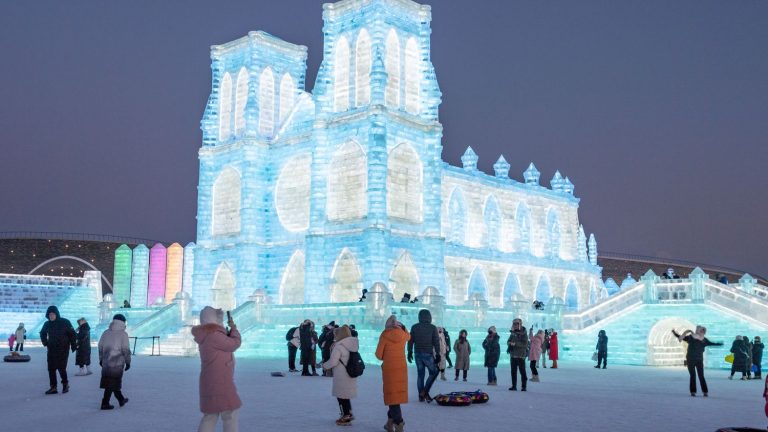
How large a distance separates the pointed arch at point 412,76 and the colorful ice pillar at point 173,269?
17373 millimetres

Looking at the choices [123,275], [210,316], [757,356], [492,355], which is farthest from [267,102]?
[210,316]

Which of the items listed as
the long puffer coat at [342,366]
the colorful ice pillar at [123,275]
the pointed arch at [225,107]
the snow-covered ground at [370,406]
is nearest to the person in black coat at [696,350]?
the snow-covered ground at [370,406]

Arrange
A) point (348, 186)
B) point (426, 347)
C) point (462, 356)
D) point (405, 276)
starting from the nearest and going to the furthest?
point (426, 347) → point (462, 356) → point (405, 276) → point (348, 186)

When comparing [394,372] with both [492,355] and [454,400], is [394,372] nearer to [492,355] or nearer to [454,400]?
[454,400]

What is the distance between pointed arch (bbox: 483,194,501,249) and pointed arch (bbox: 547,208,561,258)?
547cm

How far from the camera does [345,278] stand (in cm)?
3700

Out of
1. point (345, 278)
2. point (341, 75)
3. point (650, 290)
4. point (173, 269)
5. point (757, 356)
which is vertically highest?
point (341, 75)

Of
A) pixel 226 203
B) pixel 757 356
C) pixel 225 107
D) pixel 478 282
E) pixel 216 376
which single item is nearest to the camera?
pixel 216 376

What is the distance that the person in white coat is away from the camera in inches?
427

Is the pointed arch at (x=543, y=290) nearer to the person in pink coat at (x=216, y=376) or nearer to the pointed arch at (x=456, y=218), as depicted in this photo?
the pointed arch at (x=456, y=218)

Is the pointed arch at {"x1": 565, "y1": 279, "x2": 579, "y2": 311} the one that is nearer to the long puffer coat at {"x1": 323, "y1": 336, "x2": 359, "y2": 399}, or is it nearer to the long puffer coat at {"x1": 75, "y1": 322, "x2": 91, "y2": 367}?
the long puffer coat at {"x1": 75, "y1": 322, "x2": 91, "y2": 367}

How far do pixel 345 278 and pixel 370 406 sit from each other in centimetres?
2326

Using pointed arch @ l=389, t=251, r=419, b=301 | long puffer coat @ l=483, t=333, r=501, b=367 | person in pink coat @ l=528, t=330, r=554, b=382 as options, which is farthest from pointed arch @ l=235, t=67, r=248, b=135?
long puffer coat @ l=483, t=333, r=501, b=367

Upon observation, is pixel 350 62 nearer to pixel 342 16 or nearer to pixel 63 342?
pixel 342 16
